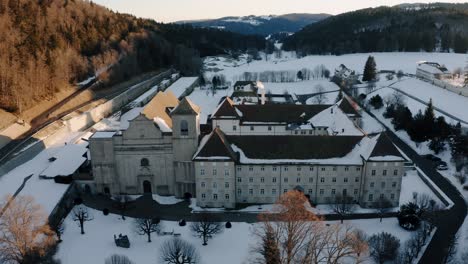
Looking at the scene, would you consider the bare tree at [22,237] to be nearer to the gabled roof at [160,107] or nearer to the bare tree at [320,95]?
the gabled roof at [160,107]

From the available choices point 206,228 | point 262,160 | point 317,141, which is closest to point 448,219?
point 317,141

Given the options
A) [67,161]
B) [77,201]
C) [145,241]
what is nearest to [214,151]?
[145,241]

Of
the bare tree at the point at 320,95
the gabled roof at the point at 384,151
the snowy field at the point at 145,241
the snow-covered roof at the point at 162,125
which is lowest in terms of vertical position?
the snowy field at the point at 145,241

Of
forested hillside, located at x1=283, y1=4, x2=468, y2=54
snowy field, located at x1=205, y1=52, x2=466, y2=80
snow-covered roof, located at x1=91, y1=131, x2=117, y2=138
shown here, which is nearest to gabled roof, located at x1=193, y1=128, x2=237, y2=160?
snow-covered roof, located at x1=91, y1=131, x2=117, y2=138

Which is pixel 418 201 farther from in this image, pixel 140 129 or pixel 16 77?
pixel 16 77

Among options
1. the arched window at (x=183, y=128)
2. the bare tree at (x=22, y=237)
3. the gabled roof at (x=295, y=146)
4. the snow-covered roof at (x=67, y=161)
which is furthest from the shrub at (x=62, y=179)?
the gabled roof at (x=295, y=146)

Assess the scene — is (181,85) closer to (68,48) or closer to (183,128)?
(68,48)
